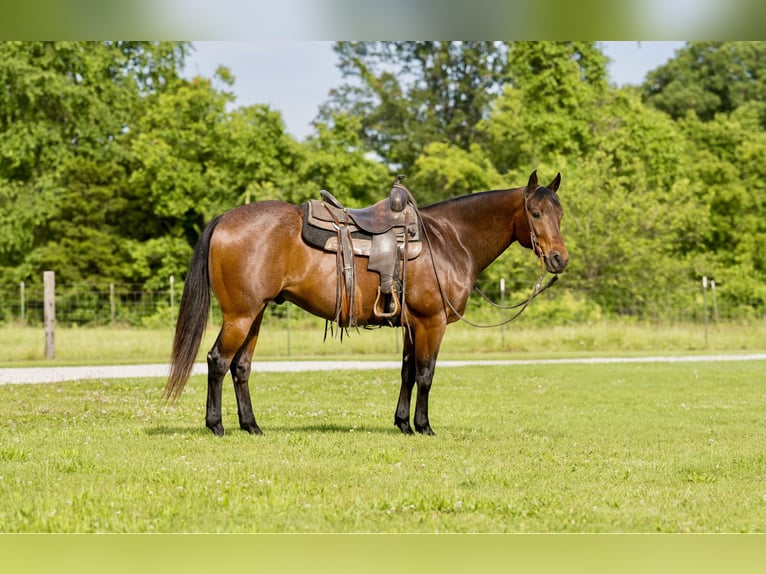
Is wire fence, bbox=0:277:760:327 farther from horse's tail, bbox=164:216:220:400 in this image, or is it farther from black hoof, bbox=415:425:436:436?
black hoof, bbox=415:425:436:436

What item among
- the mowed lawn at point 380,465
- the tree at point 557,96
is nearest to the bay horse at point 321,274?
the mowed lawn at point 380,465

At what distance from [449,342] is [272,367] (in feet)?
27.4

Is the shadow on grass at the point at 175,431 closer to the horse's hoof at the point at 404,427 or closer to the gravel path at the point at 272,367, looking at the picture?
the horse's hoof at the point at 404,427

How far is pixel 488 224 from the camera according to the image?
391 inches

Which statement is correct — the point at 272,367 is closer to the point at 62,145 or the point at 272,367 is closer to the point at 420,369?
the point at 420,369

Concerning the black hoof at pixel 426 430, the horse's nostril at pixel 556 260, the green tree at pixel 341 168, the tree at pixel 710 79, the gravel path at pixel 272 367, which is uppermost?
the tree at pixel 710 79

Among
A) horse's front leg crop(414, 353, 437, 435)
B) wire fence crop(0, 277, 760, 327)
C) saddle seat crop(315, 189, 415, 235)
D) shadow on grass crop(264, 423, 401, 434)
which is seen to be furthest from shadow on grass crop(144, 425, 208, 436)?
wire fence crop(0, 277, 760, 327)

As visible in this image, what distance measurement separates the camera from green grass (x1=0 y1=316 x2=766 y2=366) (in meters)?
25.6

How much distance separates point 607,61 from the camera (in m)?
41.9

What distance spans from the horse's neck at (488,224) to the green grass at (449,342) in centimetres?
1509

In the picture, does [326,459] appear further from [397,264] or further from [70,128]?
[70,128]

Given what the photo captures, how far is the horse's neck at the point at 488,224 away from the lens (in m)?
9.90

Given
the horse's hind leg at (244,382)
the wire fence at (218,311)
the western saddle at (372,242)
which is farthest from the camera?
the wire fence at (218,311)

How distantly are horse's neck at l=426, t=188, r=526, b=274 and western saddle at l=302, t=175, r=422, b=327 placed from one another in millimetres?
478
